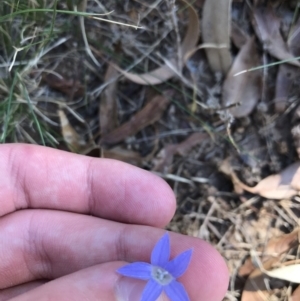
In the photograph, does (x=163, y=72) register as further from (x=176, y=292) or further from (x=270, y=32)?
(x=176, y=292)

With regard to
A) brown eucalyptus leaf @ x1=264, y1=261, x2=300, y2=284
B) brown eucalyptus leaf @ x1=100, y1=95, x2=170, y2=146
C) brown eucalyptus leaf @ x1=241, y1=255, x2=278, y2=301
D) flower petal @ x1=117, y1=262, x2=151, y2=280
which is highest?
brown eucalyptus leaf @ x1=100, y1=95, x2=170, y2=146

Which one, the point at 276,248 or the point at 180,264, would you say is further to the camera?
the point at 276,248

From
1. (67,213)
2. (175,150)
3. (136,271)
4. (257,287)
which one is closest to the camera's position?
(136,271)

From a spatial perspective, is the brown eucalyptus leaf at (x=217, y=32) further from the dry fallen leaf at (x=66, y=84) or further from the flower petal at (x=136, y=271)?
the flower petal at (x=136, y=271)

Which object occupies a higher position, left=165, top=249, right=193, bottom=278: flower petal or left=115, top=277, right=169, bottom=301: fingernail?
left=165, top=249, right=193, bottom=278: flower petal

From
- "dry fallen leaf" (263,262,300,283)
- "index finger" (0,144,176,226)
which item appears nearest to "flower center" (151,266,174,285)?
"index finger" (0,144,176,226)

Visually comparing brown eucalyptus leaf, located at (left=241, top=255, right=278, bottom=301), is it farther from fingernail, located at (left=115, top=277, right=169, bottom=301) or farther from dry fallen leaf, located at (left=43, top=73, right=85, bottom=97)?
dry fallen leaf, located at (left=43, top=73, right=85, bottom=97)

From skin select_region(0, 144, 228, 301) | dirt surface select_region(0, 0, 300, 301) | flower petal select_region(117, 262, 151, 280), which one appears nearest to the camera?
flower petal select_region(117, 262, 151, 280)

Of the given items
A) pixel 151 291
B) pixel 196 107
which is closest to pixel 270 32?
pixel 196 107
